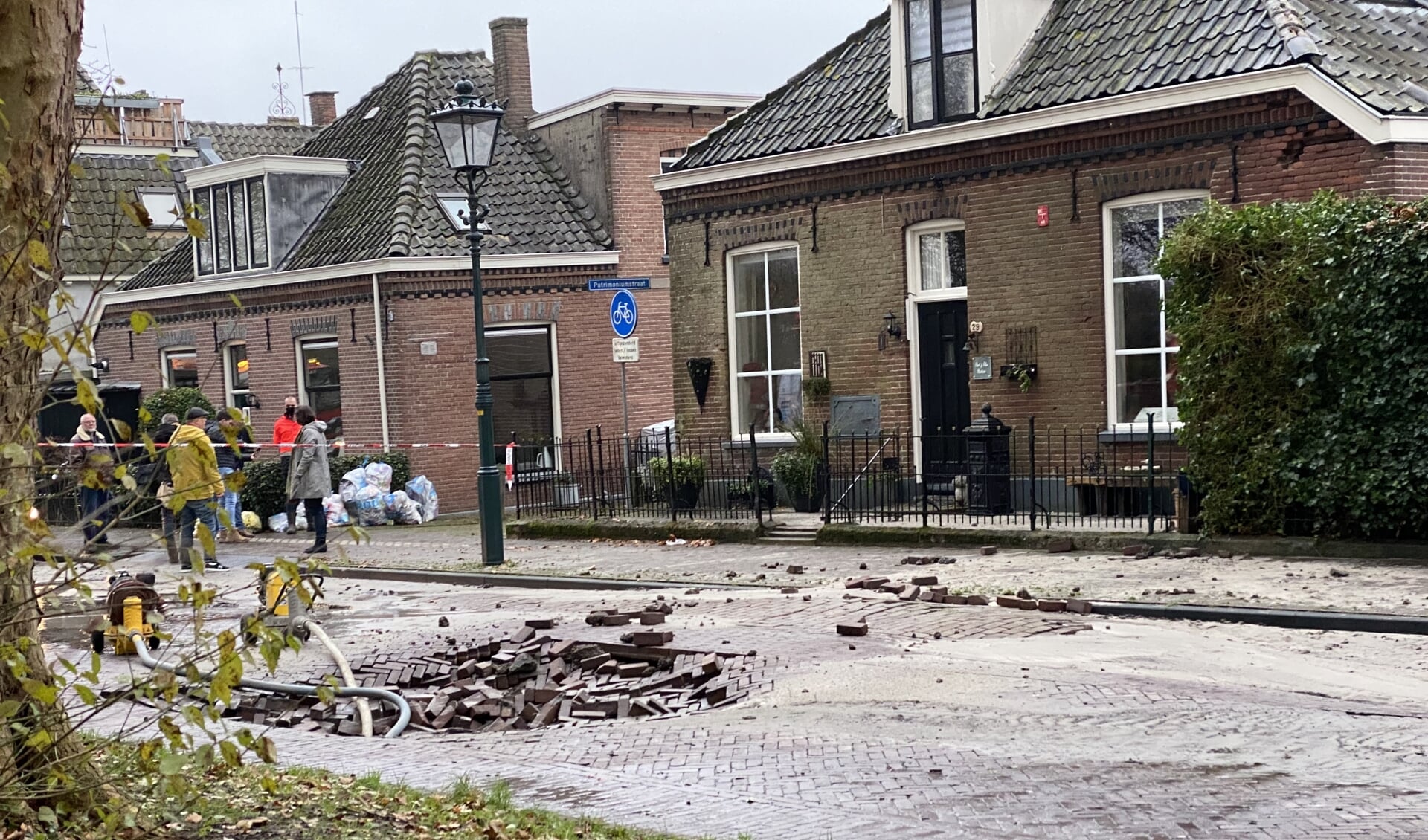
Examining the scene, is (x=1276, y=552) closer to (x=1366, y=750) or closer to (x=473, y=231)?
(x=1366, y=750)

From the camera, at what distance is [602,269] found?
28359 millimetres

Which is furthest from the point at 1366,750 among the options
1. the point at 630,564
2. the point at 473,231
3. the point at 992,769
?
the point at 473,231

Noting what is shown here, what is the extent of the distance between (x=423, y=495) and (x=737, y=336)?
21.3ft

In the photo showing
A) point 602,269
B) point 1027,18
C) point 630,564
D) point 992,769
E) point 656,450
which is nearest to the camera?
point 992,769

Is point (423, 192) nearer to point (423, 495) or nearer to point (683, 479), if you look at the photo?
point (423, 495)

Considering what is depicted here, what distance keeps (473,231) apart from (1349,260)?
9.11 metres

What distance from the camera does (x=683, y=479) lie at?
2108 centimetres

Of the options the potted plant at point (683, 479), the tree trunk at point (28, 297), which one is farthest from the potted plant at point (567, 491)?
the tree trunk at point (28, 297)

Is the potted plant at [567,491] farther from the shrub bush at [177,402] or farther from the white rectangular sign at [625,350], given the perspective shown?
the shrub bush at [177,402]

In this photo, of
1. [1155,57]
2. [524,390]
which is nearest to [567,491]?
[524,390]

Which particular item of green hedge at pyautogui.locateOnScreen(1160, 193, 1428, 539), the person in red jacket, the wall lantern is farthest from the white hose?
the person in red jacket

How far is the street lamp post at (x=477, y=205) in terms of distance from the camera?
56.5 feet

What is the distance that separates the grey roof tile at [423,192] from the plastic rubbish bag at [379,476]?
3635 millimetres

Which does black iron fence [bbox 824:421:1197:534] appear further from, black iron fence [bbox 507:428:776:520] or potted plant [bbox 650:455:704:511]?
potted plant [bbox 650:455:704:511]
